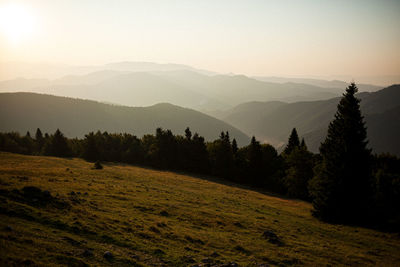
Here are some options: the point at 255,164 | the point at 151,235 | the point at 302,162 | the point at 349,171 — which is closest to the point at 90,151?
the point at 255,164

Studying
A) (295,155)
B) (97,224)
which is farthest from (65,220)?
(295,155)

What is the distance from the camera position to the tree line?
1608 inches

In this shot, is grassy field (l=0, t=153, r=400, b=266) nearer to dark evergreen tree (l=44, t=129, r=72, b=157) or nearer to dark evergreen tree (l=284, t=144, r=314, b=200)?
dark evergreen tree (l=284, t=144, r=314, b=200)

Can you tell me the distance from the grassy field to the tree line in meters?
6.79

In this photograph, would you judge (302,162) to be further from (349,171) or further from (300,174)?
(349,171)

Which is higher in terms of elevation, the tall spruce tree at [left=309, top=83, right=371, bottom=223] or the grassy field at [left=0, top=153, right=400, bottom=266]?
the tall spruce tree at [left=309, top=83, right=371, bottom=223]

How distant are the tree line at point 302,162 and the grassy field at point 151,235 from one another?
6.79 m

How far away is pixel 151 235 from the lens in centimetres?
2173

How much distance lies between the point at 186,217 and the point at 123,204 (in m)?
7.03

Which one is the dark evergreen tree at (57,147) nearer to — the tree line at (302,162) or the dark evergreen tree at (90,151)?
the tree line at (302,162)

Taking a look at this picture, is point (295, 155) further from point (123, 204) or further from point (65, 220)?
point (65, 220)

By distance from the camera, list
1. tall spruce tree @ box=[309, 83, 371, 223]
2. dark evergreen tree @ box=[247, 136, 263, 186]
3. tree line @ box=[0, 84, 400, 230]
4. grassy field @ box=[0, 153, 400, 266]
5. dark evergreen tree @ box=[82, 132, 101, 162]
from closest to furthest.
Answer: grassy field @ box=[0, 153, 400, 266]
tall spruce tree @ box=[309, 83, 371, 223]
tree line @ box=[0, 84, 400, 230]
dark evergreen tree @ box=[82, 132, 101, 162]
dark evergreen tree @ box=[247, 136, 263, 186]

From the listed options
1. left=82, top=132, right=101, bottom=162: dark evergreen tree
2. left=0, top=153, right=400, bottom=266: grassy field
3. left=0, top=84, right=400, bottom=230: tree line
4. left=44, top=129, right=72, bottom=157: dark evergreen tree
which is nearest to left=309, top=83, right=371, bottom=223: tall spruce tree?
left=0, top=84, right=400, bottom=230: tree line

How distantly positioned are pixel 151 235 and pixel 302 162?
61174 mm
